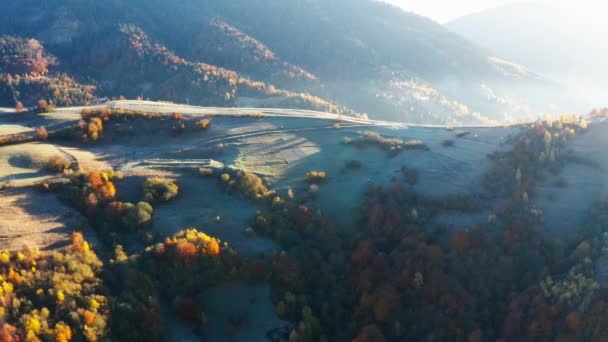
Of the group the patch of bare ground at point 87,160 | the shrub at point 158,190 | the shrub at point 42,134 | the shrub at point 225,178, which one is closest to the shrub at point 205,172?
the shrub at point 225,178

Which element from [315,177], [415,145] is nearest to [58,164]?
[315,177]

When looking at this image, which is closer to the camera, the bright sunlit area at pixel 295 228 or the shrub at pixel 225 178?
the bright sunlit area at pixel 295 228

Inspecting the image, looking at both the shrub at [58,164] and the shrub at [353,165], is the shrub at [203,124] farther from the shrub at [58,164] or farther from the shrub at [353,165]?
the shrub at [353,165]

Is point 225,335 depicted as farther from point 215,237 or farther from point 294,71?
point 294,71

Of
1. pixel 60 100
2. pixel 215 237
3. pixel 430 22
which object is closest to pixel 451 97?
pixel 430 22

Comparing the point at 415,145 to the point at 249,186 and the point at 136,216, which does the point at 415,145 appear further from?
the point at 136,216

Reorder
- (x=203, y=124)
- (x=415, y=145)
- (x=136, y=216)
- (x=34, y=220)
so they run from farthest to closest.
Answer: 1. (x=203, y=124)
2. (x=415, y=145)
3. (x=136, y=216)
4. (x=34, y=220)

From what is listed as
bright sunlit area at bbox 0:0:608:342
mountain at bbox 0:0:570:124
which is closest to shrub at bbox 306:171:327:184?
bright sunlit area at bbox 0:0:608:342
